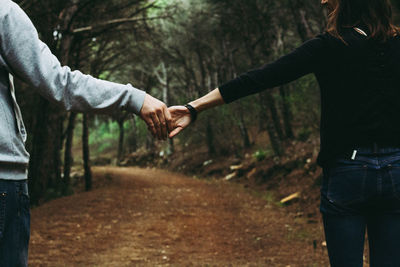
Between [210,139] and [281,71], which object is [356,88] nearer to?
[281,71]

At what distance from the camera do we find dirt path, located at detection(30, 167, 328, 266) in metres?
6.28

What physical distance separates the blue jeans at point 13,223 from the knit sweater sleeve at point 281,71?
1.29 meters

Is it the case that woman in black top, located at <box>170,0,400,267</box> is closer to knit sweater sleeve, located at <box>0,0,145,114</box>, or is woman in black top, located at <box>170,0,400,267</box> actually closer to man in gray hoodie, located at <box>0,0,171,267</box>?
knit sweater sleeve, located at <box>0,0,145,114</box>

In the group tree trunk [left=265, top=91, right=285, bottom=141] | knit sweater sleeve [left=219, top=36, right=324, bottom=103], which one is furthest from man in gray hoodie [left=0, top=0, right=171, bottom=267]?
tree trunk [left=265, top=91, right=285, bottom=141]

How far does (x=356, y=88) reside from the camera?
2.12 meters

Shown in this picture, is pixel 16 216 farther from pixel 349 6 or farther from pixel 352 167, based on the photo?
pixel 349 6

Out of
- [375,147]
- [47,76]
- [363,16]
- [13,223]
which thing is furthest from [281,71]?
[13,223]

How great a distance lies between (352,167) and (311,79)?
11.0m

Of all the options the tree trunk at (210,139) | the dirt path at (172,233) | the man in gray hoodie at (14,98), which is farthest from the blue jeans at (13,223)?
the tree trunk at (210,139)

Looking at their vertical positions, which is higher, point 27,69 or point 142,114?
point 27,69

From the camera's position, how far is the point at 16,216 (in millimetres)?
1717

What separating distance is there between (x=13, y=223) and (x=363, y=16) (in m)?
2.02

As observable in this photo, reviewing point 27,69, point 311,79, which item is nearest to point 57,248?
point 27,69

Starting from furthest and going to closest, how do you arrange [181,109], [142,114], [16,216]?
[181,109], [142,114], [16,216]
